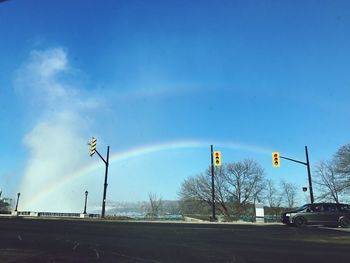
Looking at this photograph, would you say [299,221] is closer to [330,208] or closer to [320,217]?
[320,217]

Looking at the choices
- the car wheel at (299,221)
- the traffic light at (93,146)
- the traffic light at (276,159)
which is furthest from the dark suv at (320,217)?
the traffic light at (93,146)

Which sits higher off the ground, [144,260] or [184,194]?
[184,194]

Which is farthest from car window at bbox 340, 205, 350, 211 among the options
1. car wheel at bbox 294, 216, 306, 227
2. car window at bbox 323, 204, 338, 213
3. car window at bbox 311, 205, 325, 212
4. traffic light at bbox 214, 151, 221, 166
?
traffic light at bbox 214, 151, 221, 166

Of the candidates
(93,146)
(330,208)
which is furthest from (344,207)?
(93,146)

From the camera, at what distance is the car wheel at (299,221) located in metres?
22.2

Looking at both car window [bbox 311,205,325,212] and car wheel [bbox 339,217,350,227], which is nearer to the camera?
car wheel [bbox 339,217,350,227]

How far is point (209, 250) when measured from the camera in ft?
32.4

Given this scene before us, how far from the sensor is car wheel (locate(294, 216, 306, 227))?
22.2 m

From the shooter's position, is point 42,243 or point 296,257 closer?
point 296,257

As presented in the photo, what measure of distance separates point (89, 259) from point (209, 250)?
3613 millimetres

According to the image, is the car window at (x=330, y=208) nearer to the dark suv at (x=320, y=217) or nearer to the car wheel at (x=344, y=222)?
the dark suv at (x=320, y=217)

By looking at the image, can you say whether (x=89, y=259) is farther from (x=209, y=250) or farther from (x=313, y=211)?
(x=313, y=211)

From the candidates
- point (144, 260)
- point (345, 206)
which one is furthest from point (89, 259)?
point (345, 206)

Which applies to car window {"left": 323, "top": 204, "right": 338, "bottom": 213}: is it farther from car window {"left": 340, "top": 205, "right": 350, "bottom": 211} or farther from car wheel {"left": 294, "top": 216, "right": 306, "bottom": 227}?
car wheel {"left": 294, "top": 216, "right": 306, "bottom": 227}
